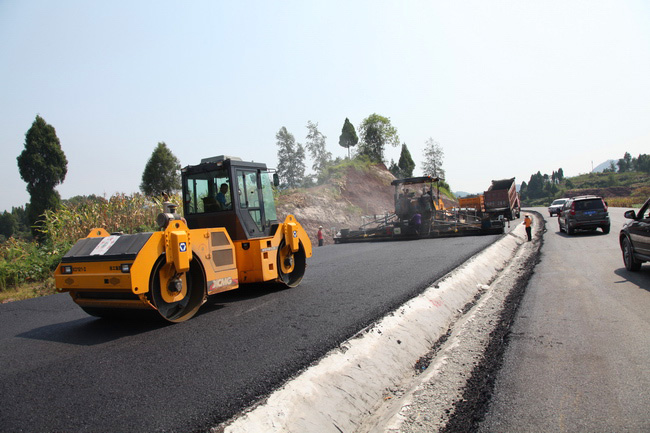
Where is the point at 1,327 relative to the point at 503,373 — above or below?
above

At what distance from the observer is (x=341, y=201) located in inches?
1417

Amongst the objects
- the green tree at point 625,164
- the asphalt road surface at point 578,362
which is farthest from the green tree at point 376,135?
the green tree at point 625,164

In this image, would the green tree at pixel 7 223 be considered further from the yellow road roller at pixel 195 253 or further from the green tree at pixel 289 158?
the yellow road roller at pixel 195 253

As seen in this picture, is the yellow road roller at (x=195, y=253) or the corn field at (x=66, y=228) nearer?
the yellow road roller at (x=195, y=253)

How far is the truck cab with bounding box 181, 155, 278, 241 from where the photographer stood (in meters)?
7.73

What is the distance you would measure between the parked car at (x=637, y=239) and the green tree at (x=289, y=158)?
36.9m

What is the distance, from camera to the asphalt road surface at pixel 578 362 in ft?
11.1

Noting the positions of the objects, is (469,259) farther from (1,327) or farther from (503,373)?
(1,327)

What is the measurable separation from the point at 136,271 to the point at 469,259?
337 inches

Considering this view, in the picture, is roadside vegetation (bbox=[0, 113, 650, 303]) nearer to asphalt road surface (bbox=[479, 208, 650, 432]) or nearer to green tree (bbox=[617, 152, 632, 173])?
asphalt road surface (bbox=[479, 208, 650, 432])

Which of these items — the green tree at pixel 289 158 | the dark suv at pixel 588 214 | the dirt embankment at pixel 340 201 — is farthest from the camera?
the green tree at pixel 289 158

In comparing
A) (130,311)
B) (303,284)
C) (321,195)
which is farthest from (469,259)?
(321,195)

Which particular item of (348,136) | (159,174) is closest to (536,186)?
(348,136)

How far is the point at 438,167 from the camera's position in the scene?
69.9m
